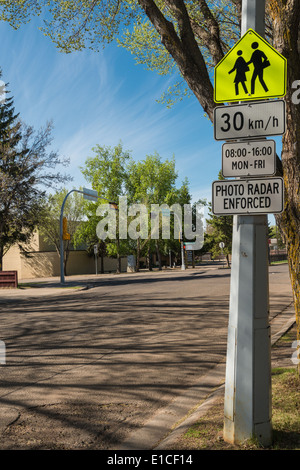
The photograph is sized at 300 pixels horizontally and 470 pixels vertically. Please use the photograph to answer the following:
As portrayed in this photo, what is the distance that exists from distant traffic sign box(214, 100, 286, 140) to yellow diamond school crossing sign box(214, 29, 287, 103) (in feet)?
0.39

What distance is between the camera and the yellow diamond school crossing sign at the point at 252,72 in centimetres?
374

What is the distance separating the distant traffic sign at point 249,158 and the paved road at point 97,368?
2.66 m

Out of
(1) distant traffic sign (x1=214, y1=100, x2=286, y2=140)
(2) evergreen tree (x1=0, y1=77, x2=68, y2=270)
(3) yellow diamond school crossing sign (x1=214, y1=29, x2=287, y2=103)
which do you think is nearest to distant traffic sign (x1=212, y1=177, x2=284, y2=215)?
(1) distant traffic sign (x1=214, y1=100, x2=286, y2=140)

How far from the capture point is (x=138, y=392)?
552 centimetres

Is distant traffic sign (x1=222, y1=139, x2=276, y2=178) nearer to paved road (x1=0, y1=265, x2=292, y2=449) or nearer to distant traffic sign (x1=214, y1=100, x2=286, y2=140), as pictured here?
distant traffic sign (x1=214, y1=100, x2=286, y2=140)

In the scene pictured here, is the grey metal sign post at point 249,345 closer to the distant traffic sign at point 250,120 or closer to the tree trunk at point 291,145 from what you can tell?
the distant traffic sign at point 250,120

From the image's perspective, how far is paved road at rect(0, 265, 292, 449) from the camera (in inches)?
172

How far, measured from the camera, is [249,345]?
3.48m

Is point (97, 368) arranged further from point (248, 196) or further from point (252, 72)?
point (252, 72)

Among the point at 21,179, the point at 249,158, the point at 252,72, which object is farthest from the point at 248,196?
the point at 21,179

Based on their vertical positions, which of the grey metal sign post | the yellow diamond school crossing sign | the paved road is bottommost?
the paved road
